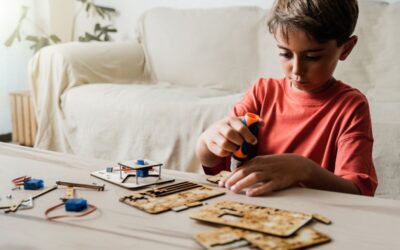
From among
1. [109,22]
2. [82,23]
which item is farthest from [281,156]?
[82,23]

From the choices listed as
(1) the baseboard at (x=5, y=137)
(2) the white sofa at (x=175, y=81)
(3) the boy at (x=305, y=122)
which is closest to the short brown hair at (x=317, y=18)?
(3) the boy at (x=305, y=122)

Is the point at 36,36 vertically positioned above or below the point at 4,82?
above

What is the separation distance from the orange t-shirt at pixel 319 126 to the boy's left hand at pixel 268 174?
121mm

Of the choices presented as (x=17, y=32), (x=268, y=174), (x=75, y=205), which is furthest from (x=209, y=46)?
(x=75, y=205)

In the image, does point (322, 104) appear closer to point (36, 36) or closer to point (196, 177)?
point (196, 177)

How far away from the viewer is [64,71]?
2.41 metres

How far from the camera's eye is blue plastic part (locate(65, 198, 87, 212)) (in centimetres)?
63

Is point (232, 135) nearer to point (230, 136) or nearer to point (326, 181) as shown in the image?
point (230, 136)

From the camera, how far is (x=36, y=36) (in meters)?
3.23

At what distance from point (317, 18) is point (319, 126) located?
0.22 metres

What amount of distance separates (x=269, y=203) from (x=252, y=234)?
0.13m

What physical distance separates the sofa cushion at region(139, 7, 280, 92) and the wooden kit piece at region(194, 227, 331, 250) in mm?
1722

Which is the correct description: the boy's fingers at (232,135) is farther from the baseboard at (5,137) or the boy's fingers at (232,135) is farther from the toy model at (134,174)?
the baseboard at (5,137)

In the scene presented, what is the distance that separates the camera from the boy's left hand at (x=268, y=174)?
0.71m
